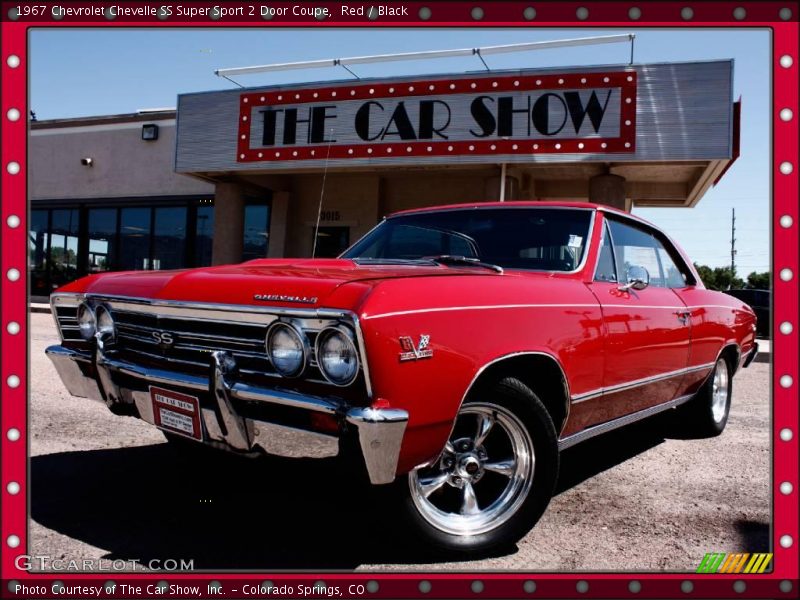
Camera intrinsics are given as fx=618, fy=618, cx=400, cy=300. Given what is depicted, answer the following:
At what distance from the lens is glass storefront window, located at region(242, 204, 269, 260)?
14.9m

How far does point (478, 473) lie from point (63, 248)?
19.0 metres

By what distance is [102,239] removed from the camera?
17.5 meters

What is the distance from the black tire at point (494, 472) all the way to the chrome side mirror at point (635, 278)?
1152mm

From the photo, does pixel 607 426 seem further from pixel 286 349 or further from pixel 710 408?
pixel 710 408

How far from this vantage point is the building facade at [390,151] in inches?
385

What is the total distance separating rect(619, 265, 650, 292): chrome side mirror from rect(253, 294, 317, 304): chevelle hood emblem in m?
1.88

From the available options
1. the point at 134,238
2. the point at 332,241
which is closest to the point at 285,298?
the point at 332,241

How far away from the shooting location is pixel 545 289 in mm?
2688

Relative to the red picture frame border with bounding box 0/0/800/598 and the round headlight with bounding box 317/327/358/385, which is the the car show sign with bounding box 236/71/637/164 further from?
the red picture frame border with bounding box 0/0/800/598

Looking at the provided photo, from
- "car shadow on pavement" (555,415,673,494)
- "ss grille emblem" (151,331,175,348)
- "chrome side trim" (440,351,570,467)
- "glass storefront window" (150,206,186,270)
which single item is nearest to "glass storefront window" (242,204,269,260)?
"glass storefront window" (150,206,186,270)

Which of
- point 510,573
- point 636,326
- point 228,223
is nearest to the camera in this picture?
point 510,573

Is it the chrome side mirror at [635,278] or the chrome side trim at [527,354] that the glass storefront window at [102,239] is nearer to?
the chrome side mirror at [635,278]

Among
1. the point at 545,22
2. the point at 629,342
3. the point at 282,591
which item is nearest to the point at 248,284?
the point at 282,591

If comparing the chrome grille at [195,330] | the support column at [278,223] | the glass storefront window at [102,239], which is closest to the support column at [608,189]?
the support column at [278,223]
